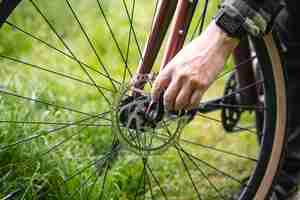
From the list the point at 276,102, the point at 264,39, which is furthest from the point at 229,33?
the point at 276,102

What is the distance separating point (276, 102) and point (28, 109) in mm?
1215

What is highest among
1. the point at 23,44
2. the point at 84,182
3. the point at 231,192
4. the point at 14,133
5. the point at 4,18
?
the point at 23,44

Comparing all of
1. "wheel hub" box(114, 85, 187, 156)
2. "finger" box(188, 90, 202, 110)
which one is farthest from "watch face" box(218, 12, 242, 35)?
"wheel hub" box(114, 85, 187, 156)

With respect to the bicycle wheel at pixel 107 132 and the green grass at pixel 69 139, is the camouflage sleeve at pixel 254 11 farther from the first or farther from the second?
the green grass at pixel 69 139

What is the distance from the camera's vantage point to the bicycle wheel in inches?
84.2

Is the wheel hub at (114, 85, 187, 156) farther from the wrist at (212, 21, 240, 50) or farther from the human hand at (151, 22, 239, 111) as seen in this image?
the wrist at (212, 21, 240, 50)

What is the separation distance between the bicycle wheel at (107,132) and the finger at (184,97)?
15cm

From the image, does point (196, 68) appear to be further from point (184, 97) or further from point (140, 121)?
point (140, 121)

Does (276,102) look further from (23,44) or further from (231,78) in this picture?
(23,44)

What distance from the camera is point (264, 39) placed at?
2084mm

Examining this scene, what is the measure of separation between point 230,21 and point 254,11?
76 millimetres

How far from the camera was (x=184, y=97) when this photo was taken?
1.87 m

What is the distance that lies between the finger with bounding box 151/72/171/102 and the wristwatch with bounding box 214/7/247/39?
8.3 inches

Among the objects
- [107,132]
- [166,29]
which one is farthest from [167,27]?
[107,132]
